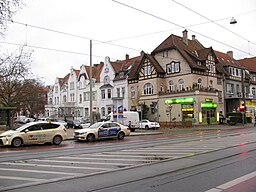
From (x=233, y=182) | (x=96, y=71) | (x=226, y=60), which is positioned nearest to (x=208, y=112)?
(x=226, y=60)

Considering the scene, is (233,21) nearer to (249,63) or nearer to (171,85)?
(171,85)

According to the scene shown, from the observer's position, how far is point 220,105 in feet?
163

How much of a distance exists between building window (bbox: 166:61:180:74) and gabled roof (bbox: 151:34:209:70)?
2288 millimetres

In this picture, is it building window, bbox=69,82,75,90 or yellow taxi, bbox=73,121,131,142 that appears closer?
yellow taxi, bbox=73,121,131,142

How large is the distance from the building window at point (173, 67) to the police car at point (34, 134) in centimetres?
3007

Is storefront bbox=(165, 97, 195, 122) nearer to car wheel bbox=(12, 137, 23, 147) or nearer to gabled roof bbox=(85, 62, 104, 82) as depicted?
gabled roof bbox=(85, 62, 104, 82)

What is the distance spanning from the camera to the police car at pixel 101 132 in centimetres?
2208

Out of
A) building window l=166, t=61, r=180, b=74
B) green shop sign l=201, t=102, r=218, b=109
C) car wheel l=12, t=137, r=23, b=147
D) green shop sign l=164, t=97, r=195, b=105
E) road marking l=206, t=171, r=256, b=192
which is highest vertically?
building window l=166, t=61, r=180, b=74

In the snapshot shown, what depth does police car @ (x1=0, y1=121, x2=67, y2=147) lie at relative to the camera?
18.4 m

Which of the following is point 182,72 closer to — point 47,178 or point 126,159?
point 126,159

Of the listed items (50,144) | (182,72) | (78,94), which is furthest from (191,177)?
(78,94)

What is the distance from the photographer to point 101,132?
2289cm

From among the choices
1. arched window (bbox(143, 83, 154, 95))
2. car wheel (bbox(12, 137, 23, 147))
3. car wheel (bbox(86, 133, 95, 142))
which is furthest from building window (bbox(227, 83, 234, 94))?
car wheel (bbox(12, 137, 23, 147))

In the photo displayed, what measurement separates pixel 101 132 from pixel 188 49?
99.7 ft
